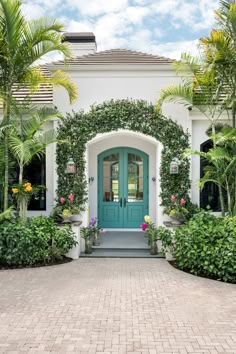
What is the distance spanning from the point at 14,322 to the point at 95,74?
7.24 meters

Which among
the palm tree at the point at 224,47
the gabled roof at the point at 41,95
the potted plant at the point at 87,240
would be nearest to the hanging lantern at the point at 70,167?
the potted plant at the point at 87,240

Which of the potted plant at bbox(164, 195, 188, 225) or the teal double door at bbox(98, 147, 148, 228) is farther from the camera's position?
the teal double door at bbox(98, 147, 148, 228)

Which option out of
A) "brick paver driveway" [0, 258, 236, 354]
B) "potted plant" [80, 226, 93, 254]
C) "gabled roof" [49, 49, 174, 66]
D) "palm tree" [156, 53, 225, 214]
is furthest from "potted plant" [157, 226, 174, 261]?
"gabled roof" [49, 49, 174, 66]

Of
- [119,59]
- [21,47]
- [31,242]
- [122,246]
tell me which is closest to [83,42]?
[119,59]

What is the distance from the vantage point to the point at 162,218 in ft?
→ 32.8

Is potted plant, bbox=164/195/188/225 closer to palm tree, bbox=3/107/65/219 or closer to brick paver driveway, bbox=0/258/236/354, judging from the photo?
brick paver driveway, bbox=0/258/236/354

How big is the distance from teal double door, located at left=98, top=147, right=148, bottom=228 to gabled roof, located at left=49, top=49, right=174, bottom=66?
287 cm

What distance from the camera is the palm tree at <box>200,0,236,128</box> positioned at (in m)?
7.92

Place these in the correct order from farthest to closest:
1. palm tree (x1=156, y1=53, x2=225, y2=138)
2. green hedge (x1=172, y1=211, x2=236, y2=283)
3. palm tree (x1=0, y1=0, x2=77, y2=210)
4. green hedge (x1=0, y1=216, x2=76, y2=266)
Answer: palm tree (x1=156, y1=53, x2=225, y2=138) → green hedge (x1=0, y1=216, x2=76, y2=266) → palm tree (x1=0, y1=0, x2=77, y2=210) → green hedge (x1=172, y1=211, x2=236, y2=283)

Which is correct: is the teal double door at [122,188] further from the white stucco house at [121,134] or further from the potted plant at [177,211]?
the potted plant at [177,211]

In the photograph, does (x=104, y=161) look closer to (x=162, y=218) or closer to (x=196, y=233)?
(x=162, y=218)

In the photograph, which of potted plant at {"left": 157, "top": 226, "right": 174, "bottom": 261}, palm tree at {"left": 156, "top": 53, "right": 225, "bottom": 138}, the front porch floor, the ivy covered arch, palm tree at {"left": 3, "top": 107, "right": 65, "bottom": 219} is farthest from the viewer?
the ivy covered arch

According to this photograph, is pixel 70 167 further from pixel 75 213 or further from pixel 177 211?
pixel 177 211

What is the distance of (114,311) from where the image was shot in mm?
5590
